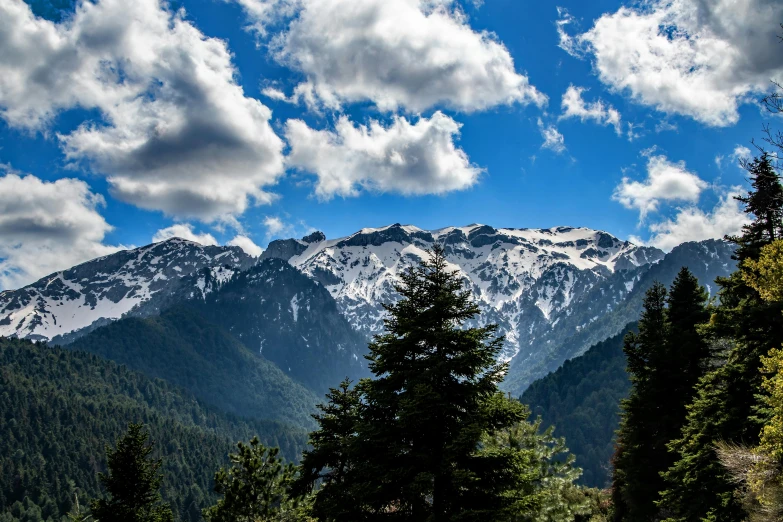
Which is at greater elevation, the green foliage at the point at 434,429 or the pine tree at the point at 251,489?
the green foliage at the point at 434,429

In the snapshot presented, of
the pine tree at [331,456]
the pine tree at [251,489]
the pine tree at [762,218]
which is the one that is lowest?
the pine tree at [251,489]

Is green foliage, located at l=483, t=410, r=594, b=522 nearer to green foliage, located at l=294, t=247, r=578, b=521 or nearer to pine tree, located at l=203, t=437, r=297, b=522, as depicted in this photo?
green foliage, located at l=294, t=247, r=578, b=521

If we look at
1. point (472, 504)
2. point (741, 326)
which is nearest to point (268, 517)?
point (472, 504)

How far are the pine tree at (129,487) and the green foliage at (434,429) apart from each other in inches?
545

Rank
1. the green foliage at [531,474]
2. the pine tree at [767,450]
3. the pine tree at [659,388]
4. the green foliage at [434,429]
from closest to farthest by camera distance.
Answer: the pine tree at [767,450] → the green foliage at [434,429] → the green foliage at [531,474] → the pine tree at [659,388]

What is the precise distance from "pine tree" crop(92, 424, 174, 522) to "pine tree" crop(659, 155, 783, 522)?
2521 cm

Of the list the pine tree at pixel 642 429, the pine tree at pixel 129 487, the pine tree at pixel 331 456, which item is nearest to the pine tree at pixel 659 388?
the pine tree at pixel 642 429

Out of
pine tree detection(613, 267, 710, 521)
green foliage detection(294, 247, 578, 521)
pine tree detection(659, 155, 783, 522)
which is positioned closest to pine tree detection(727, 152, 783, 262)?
pine tree detection(659, 155, 783, 522)

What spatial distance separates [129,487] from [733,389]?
2873cm

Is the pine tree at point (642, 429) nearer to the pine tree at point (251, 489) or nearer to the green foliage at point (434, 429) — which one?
the green foliage at point (434, 429)

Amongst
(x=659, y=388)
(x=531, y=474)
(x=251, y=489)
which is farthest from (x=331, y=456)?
(x=659, y=388)

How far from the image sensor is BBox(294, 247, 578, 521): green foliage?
657 inches

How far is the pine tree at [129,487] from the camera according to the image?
26.9m

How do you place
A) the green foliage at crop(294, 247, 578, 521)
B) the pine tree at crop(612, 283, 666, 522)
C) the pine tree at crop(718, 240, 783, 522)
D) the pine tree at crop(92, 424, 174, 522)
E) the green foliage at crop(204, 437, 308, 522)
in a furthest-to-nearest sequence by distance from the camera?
the pine tree at crop(612, 283, 666, 522), the green foliage at crop(204, 437, 308, 522), the pine tree at crop(92, 424, 174, 522), the green foliage at crop(294, 247, 578, 521), the pine tree at crop(718, 240, 783, 522)
